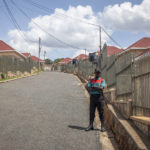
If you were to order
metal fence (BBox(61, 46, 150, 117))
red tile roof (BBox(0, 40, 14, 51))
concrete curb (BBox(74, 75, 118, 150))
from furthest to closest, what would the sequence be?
red tile roof (BBox(0, 40, 14, 51)) → concrete curb (BBox(74, 75, 118, 150)) → metal fence (BBox(61, 46, 150, 117))

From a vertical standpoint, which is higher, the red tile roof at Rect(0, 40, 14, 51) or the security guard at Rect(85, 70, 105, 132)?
the red tile roof at Rect(0, 40, 14, 51)

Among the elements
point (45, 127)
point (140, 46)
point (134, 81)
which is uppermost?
point (140, 46)

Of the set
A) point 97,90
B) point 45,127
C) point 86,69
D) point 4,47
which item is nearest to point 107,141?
point 97,90

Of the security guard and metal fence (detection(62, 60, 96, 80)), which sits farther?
metal fence (detection(62, 60, 96, 80))

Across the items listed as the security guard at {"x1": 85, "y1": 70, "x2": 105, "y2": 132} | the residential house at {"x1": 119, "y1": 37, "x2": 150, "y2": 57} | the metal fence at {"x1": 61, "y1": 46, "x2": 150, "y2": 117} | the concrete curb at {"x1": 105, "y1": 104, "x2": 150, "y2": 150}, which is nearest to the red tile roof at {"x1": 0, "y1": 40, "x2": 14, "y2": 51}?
the residential house at {"x1": 119, "y1": 37, "x2": 150, "y2": 57}

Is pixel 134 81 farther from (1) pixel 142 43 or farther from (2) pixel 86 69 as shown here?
(1) pixel 142 43

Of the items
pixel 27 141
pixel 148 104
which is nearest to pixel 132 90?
pixel 148 104

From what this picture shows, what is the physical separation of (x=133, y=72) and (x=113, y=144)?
76.8 inches

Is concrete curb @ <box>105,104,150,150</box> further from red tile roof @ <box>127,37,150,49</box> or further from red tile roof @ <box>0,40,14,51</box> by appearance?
red tile roof @ <box>0,40,14,51</box>

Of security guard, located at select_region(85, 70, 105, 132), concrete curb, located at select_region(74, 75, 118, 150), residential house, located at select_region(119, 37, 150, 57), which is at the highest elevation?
residential house, located at select_region(119, 37, 150, 57)

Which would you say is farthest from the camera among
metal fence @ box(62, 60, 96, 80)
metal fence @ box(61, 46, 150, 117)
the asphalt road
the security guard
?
metal fence @ box(62, 60, 96, 80)

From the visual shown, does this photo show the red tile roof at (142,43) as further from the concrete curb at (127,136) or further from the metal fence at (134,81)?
the concrete curb at (127,136)

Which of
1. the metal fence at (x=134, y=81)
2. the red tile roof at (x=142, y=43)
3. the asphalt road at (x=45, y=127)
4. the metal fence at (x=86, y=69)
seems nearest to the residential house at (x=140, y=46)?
the red tile roof at (x=142, y=43)

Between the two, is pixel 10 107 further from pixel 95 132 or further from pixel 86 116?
pixel 95 132
